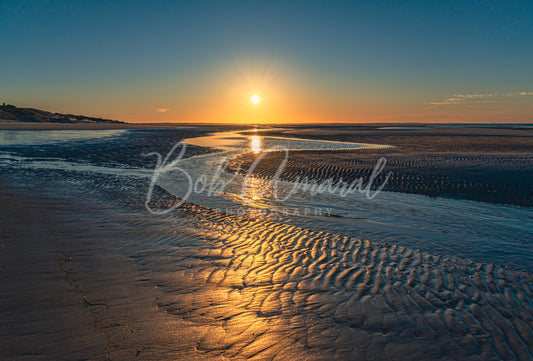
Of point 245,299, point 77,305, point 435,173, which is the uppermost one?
point 435,173

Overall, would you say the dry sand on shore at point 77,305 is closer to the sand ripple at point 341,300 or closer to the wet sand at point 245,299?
the wet sand at point 245,299

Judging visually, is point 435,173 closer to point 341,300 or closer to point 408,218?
point 408,218

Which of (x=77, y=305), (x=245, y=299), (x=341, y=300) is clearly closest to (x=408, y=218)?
(x=341, y=300)

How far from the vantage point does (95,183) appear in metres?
15.1

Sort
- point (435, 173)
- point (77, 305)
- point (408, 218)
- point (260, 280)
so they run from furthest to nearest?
point (435, 173), point (408, 218), point (260, 280), point (77, 305)

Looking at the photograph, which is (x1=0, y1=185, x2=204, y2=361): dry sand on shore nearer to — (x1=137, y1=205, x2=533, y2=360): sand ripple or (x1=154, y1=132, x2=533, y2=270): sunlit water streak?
(x1=137, y1=205, x2=533, y2=360): sand ripple

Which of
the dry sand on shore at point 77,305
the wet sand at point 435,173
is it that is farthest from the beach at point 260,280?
the wet sand at point 435,173

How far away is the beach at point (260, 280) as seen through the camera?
167 inches

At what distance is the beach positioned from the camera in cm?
423

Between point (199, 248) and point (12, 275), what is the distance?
11.5ft

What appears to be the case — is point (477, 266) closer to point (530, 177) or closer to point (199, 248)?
point (199, 248)

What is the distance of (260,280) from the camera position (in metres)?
6.12

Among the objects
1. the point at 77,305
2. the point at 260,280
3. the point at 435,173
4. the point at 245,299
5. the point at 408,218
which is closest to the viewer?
the point at 77,305

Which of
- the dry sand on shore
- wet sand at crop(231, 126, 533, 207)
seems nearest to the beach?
the dry sand on shore
